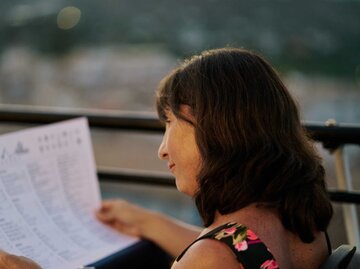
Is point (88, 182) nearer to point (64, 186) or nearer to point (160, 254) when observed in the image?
point (64, 186)

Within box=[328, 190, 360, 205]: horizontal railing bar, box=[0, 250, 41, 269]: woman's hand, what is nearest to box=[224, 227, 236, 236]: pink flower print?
box=[0, 250, 41, 269]: woman's hand

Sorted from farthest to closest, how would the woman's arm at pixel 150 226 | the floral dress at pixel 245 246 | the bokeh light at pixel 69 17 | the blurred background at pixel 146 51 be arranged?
the bokeh light at pixel 69 17, the blurred background at pixel 146 51, the woman's arm at pixel 150 226, the floral dress at pixel 245 246

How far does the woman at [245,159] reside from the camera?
4.07ft

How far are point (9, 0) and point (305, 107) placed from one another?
3.07m

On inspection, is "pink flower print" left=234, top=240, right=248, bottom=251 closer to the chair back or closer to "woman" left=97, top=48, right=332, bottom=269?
"woman" left=97, top=48, right=332, bottom=269

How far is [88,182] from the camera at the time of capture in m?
1.87

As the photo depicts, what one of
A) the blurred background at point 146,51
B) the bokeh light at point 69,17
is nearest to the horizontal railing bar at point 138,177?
the blurred background at point 146,51

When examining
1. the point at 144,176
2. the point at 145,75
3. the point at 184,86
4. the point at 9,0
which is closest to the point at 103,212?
the point at 144,176

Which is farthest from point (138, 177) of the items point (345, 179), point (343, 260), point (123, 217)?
point (343, 260)

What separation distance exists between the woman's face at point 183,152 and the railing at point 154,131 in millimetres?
593

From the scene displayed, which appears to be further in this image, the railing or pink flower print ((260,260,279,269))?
the railing

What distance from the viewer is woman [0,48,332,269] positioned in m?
1.24

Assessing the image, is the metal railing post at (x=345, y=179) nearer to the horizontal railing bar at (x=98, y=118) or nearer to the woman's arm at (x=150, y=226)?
the woman's arm at (x=150, y=226)

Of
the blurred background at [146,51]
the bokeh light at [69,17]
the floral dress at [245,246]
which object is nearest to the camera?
the floral dress at [245,246]
